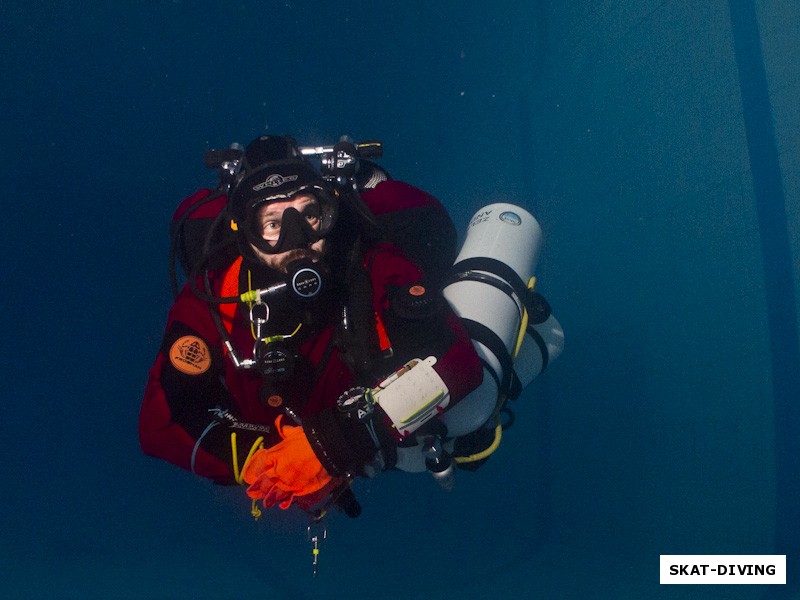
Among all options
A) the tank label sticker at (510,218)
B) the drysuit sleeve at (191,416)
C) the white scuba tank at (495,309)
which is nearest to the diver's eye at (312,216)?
the drysuit sleeve at (191,416)

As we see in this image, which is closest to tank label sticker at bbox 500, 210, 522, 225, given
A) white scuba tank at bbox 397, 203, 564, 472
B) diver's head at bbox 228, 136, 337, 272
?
white scuba tank at bbox 397, 203, 564, 472

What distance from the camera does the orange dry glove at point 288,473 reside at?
2260mm

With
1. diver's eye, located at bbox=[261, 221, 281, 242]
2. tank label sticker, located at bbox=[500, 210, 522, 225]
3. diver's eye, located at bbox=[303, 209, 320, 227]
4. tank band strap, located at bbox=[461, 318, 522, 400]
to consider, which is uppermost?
tank label sticker, located at bbox=[500, 210, 522, 225]

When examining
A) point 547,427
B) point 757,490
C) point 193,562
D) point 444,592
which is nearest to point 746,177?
point 757,490

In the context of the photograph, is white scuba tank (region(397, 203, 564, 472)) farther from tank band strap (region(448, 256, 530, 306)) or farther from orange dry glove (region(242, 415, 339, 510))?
orange dry glove (region(242, 415, 339, 510))

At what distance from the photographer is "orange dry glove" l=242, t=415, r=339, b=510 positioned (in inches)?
89.0

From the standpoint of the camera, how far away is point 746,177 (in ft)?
13.7

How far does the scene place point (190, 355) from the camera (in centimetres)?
250

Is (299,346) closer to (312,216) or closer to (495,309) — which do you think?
(312,216)

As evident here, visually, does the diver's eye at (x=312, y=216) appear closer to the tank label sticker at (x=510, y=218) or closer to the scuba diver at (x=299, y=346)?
the scuba diver at (x=299, y=346)

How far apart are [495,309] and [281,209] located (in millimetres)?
1064

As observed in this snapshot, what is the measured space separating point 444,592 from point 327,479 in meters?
3.30

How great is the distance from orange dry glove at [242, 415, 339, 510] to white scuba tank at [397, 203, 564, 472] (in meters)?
0.60

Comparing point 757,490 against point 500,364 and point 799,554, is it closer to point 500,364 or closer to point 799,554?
point 799,554
